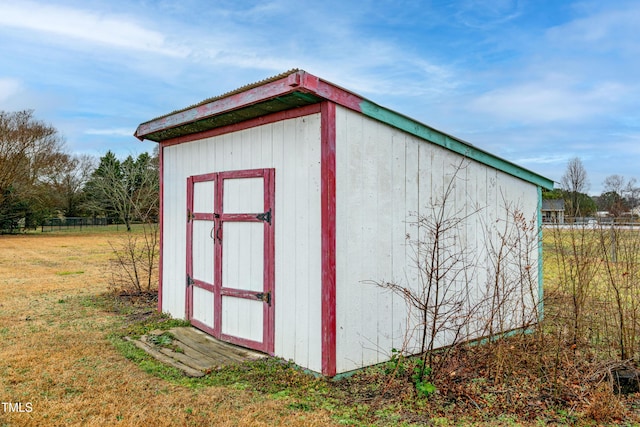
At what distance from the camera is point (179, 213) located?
609 cm

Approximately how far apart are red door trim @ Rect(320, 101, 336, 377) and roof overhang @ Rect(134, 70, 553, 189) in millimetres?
215

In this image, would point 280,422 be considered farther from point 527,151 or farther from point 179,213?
point 527,151

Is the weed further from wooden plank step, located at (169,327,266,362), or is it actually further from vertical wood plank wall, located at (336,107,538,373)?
vertical wood plank wall, located at (336,107,538,373)

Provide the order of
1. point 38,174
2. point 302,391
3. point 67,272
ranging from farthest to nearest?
1. point 38,174
2. point 67,272
3. point 302,391

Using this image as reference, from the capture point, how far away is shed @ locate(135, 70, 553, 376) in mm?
3846

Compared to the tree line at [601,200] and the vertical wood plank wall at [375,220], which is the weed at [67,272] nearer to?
the vertical wood plank wall at [375,220]

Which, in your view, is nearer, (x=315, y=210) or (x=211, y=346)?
(x=315, y=210)

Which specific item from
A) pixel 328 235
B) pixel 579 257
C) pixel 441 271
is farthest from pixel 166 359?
pixel 579 257

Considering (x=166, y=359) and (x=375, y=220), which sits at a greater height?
(x=375, y=220)

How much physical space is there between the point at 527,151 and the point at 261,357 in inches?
613

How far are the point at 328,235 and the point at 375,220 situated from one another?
64 cm

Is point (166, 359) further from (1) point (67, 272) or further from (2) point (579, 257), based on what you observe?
(1) point (67, 272)

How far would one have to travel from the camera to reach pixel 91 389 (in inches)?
141

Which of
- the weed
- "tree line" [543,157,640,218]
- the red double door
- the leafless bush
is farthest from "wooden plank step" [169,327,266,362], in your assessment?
the weed
